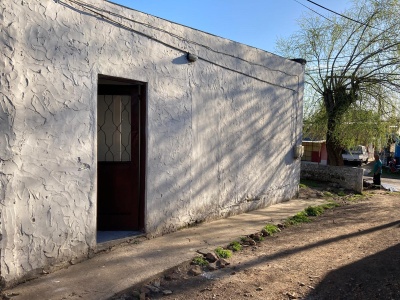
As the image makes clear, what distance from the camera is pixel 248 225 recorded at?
23.7 feet

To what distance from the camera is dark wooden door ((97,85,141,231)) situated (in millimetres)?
5832

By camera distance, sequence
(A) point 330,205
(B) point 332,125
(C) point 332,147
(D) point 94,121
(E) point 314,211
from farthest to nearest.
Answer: (C) point 332,147 < (B) point 332,125 < (A) point 330,205 < (E) point 314,211 < (D) point 94,121

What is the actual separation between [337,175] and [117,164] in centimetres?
944

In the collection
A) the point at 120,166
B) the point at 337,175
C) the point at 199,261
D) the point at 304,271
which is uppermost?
the point at 120,166

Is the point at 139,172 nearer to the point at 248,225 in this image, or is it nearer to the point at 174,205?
the point at 174,205

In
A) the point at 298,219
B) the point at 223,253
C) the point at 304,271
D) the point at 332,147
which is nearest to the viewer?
the point at 304,271

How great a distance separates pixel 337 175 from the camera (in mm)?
13297

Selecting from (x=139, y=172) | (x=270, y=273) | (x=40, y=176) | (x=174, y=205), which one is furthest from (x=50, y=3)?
(x=270, y=273)

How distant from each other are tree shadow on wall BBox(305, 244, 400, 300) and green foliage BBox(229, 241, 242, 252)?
4.49 ft

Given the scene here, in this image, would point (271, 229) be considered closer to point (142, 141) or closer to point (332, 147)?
point (142, 141)

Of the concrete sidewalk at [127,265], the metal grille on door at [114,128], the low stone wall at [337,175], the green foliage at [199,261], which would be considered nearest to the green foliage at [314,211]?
the concrete sidewalk at [127,265]

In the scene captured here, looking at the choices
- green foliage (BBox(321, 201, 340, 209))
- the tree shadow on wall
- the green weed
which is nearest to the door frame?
the tree shadow on wall

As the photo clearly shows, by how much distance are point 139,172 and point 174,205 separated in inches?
34.3

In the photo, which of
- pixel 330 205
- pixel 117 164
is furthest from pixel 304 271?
pixel 330 205
